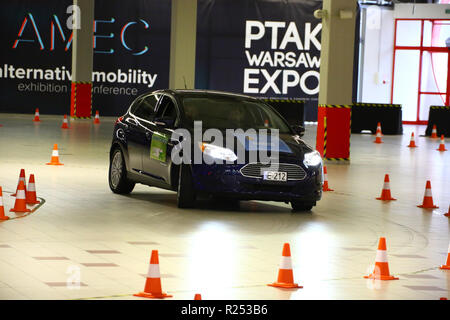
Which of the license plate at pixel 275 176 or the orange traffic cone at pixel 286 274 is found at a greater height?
the license plate at pixel 275 176

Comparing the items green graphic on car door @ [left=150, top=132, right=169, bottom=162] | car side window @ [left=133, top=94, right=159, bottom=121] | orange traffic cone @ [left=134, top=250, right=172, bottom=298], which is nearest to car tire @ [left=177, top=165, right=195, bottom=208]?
green graphic on car door @ [left=150, top=132, right=169, bottom=162]

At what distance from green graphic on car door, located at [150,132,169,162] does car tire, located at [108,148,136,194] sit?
98 centimetres

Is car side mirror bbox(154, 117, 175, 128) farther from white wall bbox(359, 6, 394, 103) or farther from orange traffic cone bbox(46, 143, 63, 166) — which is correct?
white wall bbox(359, 6, 394, 103)

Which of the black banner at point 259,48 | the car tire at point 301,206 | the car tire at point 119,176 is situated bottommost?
the car tire at point 301,206

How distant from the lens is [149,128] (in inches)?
592

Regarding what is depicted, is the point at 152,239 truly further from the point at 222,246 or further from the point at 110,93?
the point at 110,93

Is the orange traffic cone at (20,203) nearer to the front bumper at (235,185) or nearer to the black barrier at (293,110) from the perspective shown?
the front bumper at (235,185)

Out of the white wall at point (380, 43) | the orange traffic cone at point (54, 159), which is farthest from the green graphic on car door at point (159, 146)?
the white wall at point (380, 43)

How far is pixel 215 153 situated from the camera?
13.7m

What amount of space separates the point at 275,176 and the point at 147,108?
2.88m

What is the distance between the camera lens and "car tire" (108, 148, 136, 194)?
15.6 meters

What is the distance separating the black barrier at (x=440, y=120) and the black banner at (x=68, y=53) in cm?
1140

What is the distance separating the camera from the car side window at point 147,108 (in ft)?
50.8
